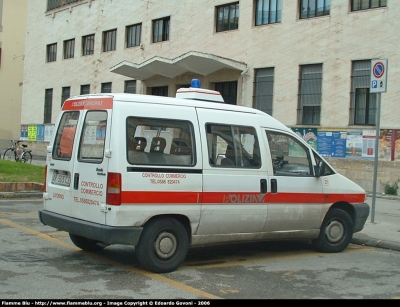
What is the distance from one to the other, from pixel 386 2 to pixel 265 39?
210 inches

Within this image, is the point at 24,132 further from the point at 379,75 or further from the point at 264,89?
the point at 379,75

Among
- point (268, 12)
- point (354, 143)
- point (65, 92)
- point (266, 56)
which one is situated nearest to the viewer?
point (354, 143)

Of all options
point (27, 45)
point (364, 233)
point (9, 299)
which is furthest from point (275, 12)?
point (27, 45)

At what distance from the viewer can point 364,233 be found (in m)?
9.93

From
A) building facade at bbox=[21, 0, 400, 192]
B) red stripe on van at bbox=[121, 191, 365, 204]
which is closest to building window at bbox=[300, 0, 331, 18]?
building facade at bbox=[21, 0, 400, 192]

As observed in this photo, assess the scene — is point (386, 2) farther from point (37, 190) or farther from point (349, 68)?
point (37, 190)

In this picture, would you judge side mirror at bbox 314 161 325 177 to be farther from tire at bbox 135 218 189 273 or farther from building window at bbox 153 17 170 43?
building window at bbox 153 17 170 43

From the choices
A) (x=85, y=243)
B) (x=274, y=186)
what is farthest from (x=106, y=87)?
(x=274, y=186)

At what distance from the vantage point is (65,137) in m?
7.27

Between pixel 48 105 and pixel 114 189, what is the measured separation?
103 ft

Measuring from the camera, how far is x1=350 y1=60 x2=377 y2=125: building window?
19.4 meters

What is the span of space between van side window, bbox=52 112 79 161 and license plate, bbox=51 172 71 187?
21cm

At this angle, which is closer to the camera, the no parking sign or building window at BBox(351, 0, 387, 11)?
the no parking sign

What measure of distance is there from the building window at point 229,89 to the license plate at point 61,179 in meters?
17.9
